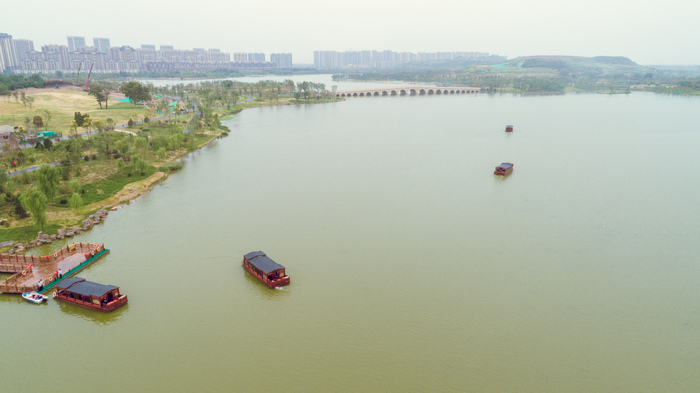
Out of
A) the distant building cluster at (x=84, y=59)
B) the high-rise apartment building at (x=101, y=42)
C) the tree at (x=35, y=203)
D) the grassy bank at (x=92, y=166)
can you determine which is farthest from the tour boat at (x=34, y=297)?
the high-rise apartment building at (x=101, y=42)

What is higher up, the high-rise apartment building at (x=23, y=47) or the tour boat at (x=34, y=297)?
the high-rise apartment building at (x=23, y=47)

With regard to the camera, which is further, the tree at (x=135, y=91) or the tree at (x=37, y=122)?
the tree at (x=135, y=91)

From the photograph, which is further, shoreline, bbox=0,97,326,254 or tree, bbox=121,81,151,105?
tree, bbox=121,81,151,105

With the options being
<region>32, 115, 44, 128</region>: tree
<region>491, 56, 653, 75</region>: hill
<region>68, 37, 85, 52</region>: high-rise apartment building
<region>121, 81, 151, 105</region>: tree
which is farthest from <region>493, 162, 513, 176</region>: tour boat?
<region>68, 37, 85, 52</region>: high-rise apartment building

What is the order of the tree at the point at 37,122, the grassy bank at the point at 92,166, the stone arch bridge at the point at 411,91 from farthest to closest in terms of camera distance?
the stone arch bridge at the point at 411,91, the tree at the point at 37,122, the grassy bank at the point at 92,166

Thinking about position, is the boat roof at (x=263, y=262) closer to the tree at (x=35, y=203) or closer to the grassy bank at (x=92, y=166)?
the tree at (x=35, y=203)

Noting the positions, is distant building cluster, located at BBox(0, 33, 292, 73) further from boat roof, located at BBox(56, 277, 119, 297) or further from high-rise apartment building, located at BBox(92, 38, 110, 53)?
boat roof, located at BBox(56, 277, 119, 297)

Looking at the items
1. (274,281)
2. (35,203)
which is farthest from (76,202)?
(274,281)
